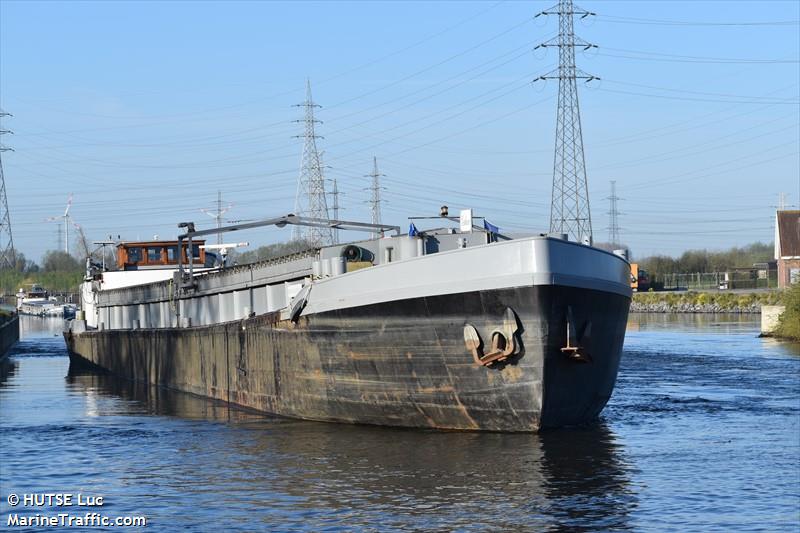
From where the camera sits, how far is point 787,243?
9481 centimetres

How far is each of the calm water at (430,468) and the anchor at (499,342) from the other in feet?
4.86

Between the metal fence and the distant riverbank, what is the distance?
15.1m

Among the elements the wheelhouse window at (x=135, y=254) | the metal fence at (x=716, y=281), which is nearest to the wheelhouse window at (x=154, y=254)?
the wheelhouse window at (x=135, y=254)

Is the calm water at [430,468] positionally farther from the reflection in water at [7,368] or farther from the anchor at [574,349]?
the reflection in water at [7,368]

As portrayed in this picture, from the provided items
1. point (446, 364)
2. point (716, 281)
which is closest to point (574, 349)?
point (446, 364)

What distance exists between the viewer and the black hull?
1933 centimetres

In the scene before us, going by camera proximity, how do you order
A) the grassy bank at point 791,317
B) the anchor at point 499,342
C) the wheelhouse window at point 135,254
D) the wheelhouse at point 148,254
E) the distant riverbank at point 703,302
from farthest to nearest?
the distant riverbank at point 703,302
the grassy bank at point 791,317
the wheelhouse window at point 135,254
the wheelhouse at point 148,254
the anchor at point 499,342

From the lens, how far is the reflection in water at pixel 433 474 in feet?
48.6

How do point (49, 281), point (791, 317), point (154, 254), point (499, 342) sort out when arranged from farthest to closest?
1. point (49, 281)
2. point (791, 317)
3. point (154, 254)
4. point (499, 342)

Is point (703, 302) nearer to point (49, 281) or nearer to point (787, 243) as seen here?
point (787, 243)

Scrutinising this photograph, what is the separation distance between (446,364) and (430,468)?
2759 mm

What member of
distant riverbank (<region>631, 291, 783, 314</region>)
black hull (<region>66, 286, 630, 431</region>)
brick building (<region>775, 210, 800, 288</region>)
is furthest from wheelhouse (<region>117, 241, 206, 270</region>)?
brick building (<region>775, 210, 800, 288</region>)

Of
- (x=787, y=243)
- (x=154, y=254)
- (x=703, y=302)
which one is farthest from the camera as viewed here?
(x=787, y=243)

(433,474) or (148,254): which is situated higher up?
(148,254)
